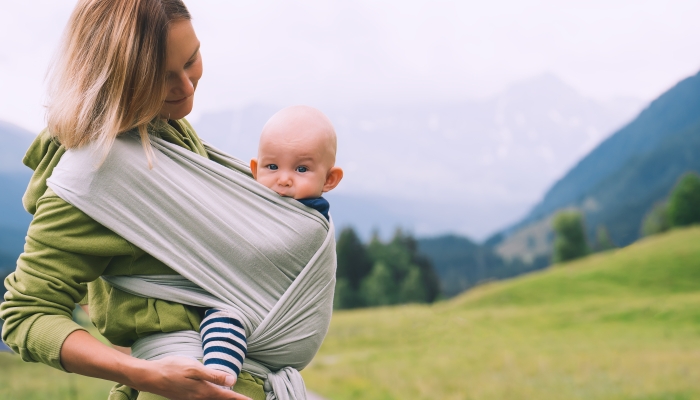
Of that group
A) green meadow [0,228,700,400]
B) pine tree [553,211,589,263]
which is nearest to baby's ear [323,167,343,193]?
green meadow [0,228,700,400]

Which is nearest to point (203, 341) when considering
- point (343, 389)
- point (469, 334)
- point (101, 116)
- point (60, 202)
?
point (60, 202)

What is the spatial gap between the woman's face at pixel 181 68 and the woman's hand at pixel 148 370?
69cm

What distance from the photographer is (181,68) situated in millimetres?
1864

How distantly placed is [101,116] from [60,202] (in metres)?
0.25

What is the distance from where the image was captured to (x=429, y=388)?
13820mm

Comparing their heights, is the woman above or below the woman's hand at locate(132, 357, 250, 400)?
above

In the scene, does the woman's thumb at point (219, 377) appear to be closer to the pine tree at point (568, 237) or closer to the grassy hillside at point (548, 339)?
the grassy hillside at point (548, 339)

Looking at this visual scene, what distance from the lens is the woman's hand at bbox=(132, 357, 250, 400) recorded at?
165cm

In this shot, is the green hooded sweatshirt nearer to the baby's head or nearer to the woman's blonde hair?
the woman's blonde hair

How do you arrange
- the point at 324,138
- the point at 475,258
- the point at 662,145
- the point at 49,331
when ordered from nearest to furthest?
1. the point at 49,331
2. the point at 324,138
3. the point at 475,258
4. the point at 662,145

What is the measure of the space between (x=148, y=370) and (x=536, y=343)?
74.3 ft

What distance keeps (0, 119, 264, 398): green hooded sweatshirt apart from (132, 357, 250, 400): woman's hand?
19cm

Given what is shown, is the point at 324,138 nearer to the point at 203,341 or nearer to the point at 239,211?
the point at 239,211

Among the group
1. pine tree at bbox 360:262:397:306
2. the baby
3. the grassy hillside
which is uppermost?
the baby
